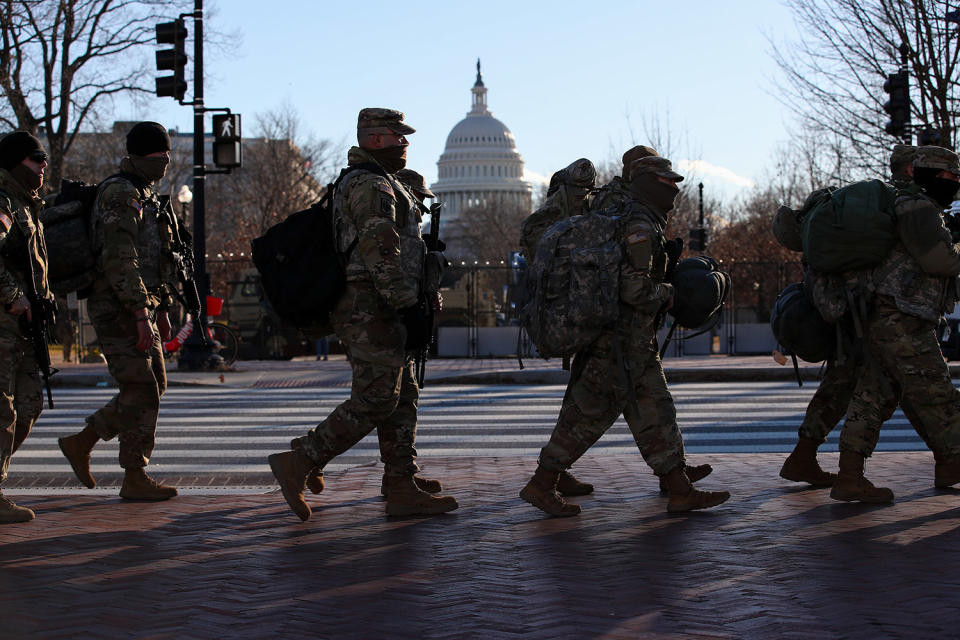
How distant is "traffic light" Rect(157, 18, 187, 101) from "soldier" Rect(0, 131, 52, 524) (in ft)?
44.4

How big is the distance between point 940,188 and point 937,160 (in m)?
0.15

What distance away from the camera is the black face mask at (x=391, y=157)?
6.59 meters

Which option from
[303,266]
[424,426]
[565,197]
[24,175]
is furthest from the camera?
[424,426]

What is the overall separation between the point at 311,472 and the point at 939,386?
11.1 ft

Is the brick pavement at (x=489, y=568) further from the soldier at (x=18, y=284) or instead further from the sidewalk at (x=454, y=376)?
the sidewalk at (x=454, y=376)

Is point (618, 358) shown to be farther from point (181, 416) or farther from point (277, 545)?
point (181, 416)

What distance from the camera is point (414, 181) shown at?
757cm

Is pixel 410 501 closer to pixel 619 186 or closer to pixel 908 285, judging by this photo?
pixel 619 186

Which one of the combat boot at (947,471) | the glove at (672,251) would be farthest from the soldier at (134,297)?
the combat boot at (947,471)

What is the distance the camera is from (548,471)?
6.57 m

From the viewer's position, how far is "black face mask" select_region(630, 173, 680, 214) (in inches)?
261

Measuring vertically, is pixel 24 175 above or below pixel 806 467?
above

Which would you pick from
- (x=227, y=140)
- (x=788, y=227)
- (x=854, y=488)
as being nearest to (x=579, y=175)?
(x=788, y=227)

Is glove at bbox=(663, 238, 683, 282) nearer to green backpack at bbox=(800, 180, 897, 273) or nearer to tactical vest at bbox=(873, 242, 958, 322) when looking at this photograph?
green backpack at bbox=(800, 180, 897, 273)
